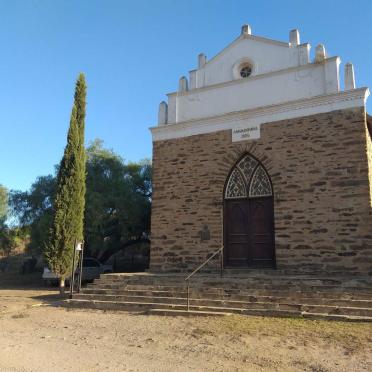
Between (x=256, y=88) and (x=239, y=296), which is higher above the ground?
(x=256, y=88)

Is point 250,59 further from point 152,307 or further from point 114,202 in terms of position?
point 152,307

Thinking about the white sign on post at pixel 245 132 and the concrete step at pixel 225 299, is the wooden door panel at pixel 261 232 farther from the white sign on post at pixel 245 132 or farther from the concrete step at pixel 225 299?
the concrete step at pixel 225 299

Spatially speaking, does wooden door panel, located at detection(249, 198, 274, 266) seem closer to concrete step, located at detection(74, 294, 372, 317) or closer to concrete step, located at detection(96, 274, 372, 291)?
concrete step, located at detection(96, 274, 372, 291)

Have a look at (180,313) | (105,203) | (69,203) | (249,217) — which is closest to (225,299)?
(180,313)

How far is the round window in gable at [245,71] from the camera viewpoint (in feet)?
44.0

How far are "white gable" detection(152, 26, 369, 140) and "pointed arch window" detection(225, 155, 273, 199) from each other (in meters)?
1.32

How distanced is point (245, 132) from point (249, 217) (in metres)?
2.59

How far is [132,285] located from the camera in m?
10.4

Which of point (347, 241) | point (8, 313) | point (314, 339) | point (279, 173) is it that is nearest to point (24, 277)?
point (8, 313)

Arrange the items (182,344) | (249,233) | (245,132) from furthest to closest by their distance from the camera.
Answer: (245,132) < (249,233) < (182,344)

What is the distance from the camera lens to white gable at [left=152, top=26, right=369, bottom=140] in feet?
38.4

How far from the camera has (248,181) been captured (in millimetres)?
12430

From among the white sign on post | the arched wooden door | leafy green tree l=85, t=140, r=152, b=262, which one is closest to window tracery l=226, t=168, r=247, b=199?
the arched wooden door

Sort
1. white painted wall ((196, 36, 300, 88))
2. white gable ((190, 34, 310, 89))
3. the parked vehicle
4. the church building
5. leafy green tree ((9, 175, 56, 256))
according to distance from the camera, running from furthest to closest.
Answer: leafy green tree ((9, 175, 56, 256))
the parked vehicle
white painted wall ((196, 36, 300, 88))
white gable ((190, 34, 310, 89))
the church building
